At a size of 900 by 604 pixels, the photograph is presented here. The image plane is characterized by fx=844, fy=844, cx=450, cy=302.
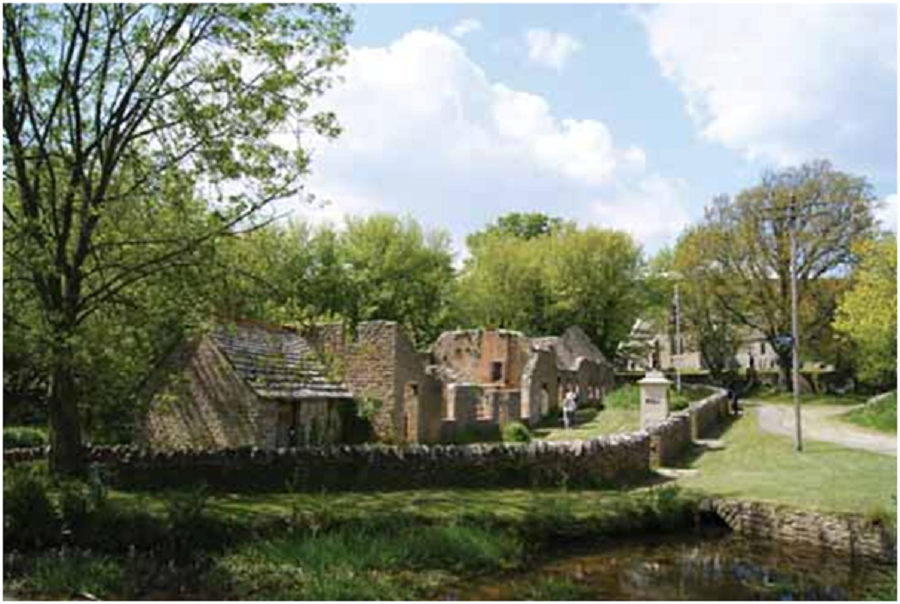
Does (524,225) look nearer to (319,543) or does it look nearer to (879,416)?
(879,416)

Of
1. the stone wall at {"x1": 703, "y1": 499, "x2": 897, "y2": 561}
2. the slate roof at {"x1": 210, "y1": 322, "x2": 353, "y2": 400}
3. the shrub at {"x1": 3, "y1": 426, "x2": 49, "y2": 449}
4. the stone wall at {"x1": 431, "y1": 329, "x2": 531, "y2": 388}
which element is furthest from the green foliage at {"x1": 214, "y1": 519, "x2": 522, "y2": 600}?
the stone wall at {"x1": 431, "y1": 329, "x2": 531, "y2": 388}

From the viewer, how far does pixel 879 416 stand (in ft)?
107

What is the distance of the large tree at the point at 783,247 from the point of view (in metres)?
48.6

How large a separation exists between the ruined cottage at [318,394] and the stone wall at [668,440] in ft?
24.7

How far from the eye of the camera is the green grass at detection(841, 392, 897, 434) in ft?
102

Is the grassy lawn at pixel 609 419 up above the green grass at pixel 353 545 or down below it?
above

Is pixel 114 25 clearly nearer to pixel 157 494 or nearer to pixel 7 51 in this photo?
pixel 7 51

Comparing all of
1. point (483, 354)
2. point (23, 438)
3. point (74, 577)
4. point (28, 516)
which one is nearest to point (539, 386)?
point (483, 354)

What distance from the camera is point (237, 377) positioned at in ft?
66.1

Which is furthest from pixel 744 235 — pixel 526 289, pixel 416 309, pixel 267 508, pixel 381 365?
pixel 267 508

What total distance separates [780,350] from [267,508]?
147 ft

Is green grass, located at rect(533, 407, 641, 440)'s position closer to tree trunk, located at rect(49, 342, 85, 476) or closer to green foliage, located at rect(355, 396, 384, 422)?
green foliage, located at rect(355, 396, 384, 422)

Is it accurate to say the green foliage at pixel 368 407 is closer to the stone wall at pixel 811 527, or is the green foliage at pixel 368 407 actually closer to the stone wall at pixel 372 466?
the stone wall at pixel 372 466

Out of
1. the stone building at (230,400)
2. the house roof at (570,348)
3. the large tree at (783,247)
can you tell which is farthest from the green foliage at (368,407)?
the large tree at (783,247)
